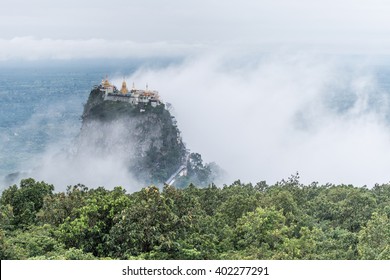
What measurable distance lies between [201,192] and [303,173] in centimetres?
14432

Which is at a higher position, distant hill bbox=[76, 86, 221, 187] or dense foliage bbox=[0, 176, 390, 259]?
distant hill bbox=[76, 86, 221, 187]

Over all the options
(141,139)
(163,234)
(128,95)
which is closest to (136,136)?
(141,139)

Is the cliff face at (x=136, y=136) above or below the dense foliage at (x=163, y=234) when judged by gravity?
above

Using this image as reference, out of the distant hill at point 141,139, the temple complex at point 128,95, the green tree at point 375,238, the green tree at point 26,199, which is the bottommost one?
the green tree at point 375,238

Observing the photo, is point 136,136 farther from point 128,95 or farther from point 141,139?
point 128,95

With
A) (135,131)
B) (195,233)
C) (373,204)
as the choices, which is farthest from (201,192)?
(135,131)

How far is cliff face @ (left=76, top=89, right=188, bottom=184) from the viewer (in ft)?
410

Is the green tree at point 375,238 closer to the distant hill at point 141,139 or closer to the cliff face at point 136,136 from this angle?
the distant hill at point 141,139

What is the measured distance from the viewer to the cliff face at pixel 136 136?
410ft

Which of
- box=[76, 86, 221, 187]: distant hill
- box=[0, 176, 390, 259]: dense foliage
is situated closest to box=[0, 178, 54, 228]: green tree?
box=[0, 176, 390, 259]: dense foliage

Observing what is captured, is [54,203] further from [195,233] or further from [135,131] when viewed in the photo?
[135,131]

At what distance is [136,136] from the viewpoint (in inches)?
5207

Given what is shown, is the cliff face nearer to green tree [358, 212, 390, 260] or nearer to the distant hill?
the distant hill

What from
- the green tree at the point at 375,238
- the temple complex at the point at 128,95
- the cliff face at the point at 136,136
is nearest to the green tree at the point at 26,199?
the green tree at the point at 375,238
